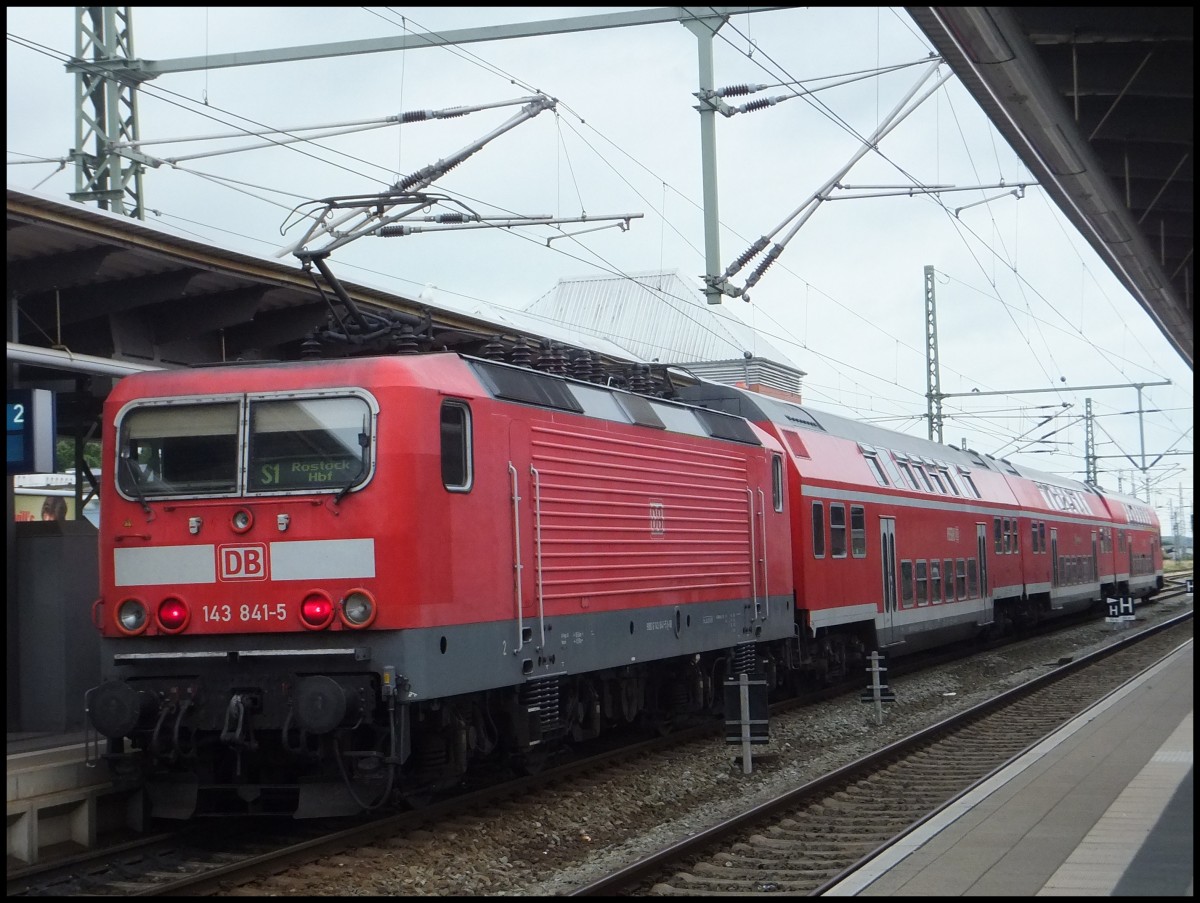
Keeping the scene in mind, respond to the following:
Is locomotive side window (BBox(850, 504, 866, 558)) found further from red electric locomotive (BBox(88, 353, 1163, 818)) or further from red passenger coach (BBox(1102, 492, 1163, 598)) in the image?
red passenger coach (BBox(1102, 492, 1163, 598))

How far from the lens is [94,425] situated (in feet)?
44.6

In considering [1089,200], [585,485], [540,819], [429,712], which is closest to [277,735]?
[429,712]

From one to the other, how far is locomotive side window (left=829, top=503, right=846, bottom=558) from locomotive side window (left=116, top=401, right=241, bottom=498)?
35.8 ft

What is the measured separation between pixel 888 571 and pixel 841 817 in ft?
34.0

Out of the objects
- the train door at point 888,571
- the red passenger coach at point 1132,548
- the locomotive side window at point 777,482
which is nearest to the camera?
the locomotive side window at point 777,482

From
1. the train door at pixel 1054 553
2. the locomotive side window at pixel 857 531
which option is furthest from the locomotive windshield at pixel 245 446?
the train door at pixel 1054 553

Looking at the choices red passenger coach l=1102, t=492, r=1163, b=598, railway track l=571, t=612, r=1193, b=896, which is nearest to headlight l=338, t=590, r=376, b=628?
railway track l=571, t=612, r=1193, b=896

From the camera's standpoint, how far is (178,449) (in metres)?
10.6

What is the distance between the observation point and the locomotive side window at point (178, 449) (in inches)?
412

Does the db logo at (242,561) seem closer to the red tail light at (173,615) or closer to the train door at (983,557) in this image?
the red tail light at (173,615)

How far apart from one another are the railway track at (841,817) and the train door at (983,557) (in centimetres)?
784

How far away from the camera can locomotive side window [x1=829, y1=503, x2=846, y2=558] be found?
1956 centimetres

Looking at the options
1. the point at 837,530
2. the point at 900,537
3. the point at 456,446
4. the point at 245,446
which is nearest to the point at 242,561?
the point at 245,446

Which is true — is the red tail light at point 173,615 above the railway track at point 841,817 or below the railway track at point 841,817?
above
